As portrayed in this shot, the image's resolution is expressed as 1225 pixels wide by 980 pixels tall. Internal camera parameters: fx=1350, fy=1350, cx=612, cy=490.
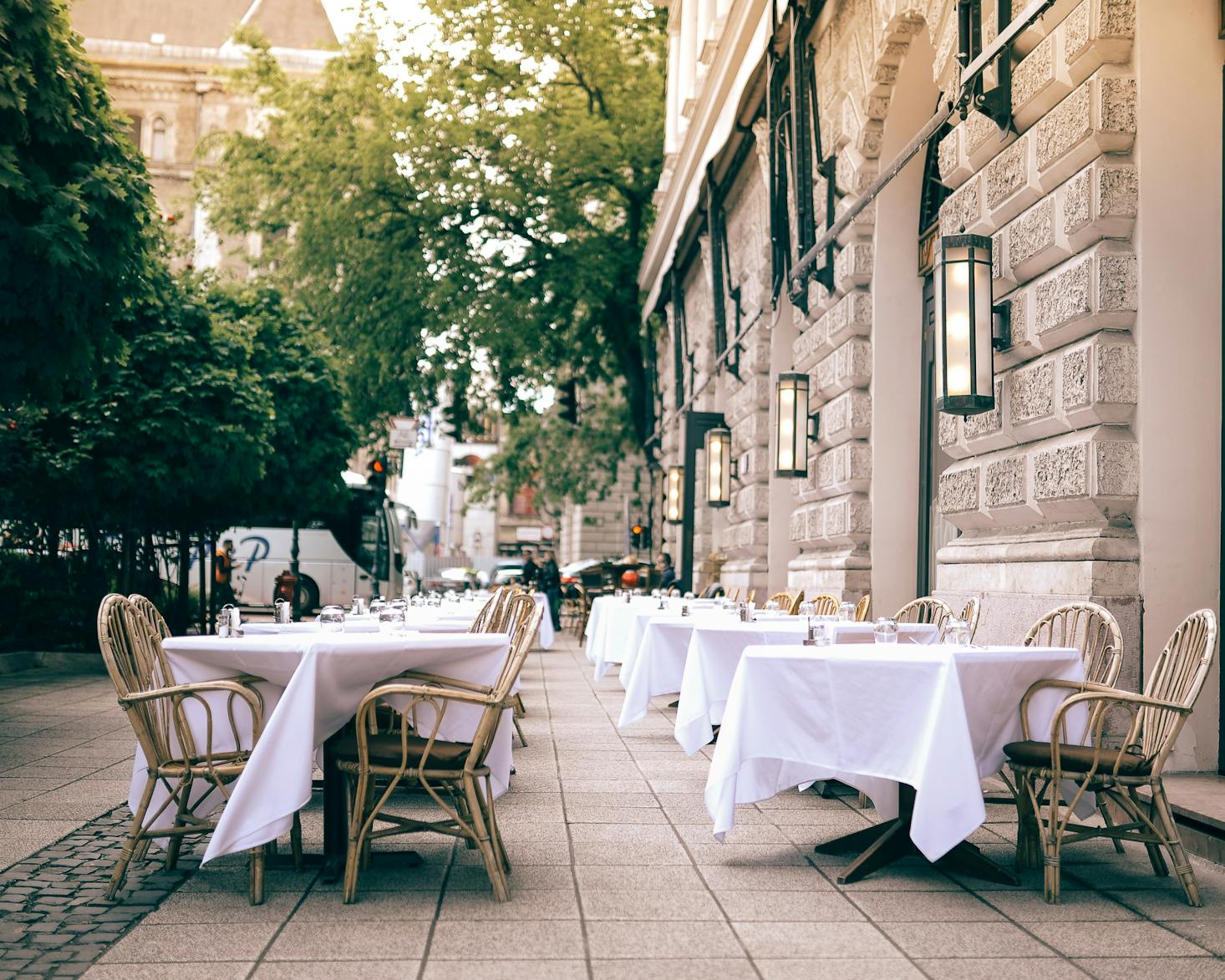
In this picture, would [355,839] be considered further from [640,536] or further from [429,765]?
[640,536]

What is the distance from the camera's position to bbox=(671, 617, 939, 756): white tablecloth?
7059 millimetres

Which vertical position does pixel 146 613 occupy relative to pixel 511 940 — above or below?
above

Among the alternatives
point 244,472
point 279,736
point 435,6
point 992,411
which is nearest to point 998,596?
point 992,411

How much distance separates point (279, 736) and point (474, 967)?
50.3 inches

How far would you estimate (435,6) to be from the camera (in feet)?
81.2

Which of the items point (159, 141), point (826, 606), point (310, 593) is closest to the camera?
point (826, 606)

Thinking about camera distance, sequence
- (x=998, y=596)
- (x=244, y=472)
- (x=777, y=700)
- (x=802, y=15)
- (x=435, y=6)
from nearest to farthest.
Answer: (x=777, y=700) < (x=998, y=596) < (x=802, y=15) < (x=244, y=472) < (x=435, y=6)

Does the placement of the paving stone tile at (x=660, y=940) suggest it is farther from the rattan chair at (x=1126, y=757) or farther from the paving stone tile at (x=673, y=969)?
the rattan chair at (x=1126, y=757)

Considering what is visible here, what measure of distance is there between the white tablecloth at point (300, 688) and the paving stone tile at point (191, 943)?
0.36m

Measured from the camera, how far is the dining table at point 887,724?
4926 mm

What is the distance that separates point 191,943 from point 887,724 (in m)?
2.59

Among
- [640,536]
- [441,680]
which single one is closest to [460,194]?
[640,536]

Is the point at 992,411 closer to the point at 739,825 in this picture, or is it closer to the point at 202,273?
the point at 739,825

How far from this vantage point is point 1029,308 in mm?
7504
